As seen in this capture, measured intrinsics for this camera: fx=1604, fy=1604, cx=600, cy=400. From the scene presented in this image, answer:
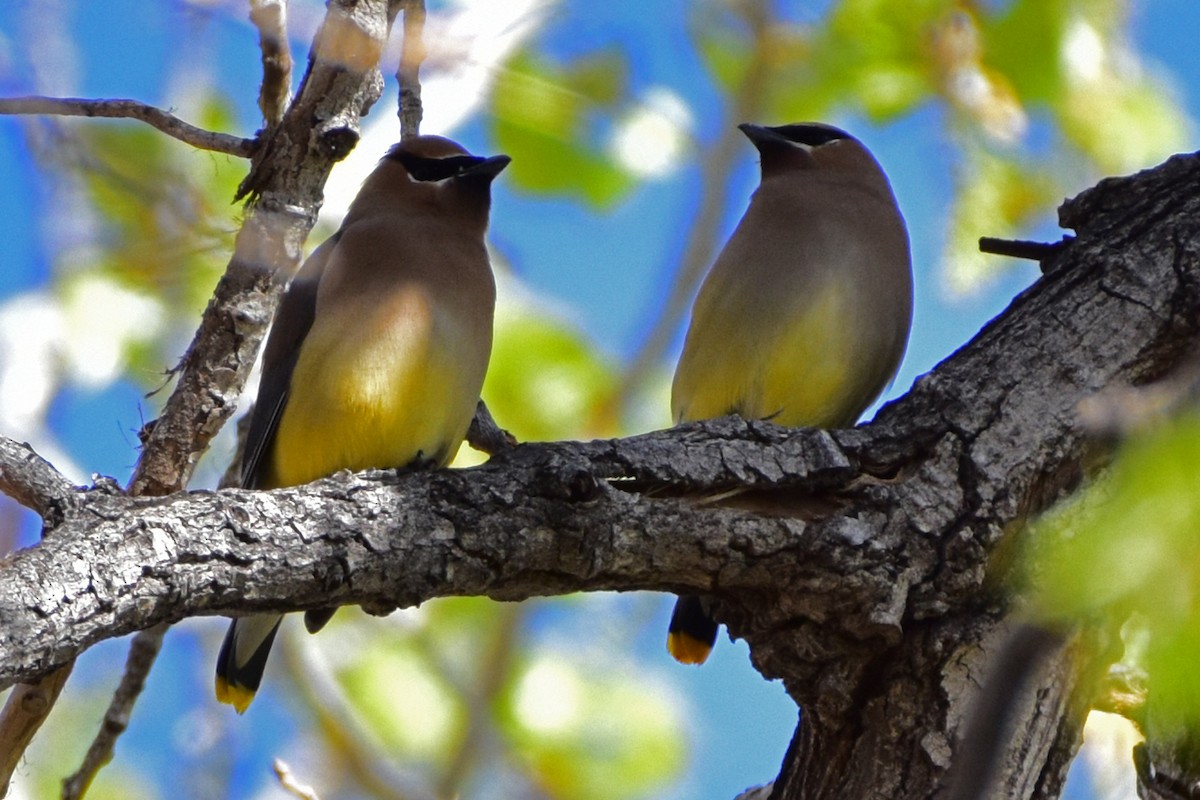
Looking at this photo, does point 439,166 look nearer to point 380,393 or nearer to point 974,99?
point 380,393

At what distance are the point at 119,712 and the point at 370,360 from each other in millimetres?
1142

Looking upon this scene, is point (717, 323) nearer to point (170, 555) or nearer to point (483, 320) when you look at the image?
point (483, 320)

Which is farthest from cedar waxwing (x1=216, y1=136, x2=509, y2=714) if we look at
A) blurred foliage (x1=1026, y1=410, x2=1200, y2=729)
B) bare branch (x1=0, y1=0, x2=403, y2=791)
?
blurred foliage (x1=1026, y1=410, x2=1200, y2=729)

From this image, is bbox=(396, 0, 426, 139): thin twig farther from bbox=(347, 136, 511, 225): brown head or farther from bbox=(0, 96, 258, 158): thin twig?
bbox=(0, 96, 258, 158): thin twig

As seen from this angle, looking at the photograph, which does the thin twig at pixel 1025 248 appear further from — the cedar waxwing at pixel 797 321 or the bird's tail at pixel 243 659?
the bird's tail at pixel 243 659

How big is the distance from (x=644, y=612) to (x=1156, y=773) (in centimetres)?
365

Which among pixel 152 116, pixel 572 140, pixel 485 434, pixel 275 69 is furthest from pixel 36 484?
pixel 572 140

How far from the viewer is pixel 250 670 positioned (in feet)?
15.3

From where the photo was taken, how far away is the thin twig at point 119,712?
402 cm

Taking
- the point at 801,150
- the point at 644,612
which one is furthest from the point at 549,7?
the point at 644,612

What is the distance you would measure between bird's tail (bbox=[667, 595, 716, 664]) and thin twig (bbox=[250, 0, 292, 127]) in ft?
5.81

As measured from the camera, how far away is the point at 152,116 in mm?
3771

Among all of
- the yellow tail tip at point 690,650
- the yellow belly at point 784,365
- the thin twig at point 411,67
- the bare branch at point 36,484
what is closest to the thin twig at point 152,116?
the thin twig at point 411,67

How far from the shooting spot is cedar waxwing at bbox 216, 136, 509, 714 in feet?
14.3
